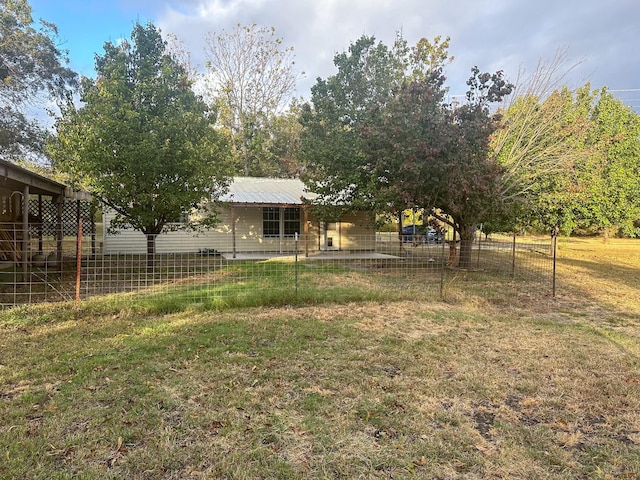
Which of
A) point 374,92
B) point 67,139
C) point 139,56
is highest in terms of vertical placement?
point 374,92

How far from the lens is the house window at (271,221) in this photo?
16297 mm

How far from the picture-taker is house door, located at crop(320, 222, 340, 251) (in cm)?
1688

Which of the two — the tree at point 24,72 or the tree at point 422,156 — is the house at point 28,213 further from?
the tree at point 422,156

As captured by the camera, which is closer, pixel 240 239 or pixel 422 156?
pixel 422 156

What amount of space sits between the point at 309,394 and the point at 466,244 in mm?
9634

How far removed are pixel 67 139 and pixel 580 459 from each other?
10172 millimetres

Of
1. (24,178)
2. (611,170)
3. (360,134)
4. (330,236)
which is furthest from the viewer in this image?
(611,170)

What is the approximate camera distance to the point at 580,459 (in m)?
2.47

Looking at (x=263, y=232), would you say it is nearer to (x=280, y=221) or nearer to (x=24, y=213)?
(x=280, y=221)

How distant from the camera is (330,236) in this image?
55.8 feet

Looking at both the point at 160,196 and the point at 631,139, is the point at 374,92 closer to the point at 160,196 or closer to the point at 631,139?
the point at 160,196

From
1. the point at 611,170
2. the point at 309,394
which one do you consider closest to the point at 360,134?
the point at 309,394

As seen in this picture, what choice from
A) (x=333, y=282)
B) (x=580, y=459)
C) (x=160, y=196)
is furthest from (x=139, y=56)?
(x=580, y=459)

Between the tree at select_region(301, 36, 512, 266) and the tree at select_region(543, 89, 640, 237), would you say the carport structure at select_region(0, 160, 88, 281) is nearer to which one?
the tree at select_region(301, 36, 512, 266)
